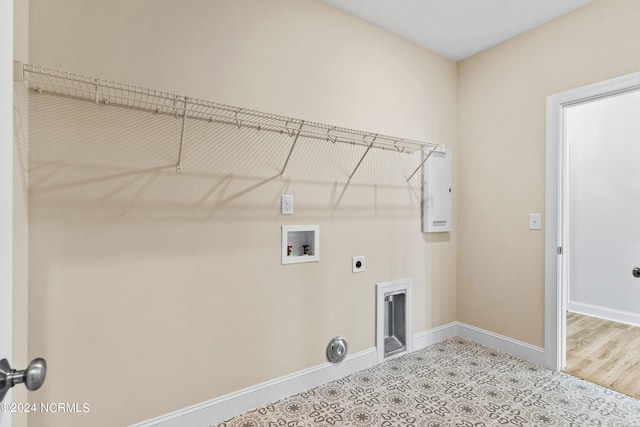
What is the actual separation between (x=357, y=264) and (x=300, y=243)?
0.48 meters

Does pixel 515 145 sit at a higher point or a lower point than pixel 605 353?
higher

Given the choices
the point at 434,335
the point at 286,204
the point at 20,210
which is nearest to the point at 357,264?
the point at 286,204

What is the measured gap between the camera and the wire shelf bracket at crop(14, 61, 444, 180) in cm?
131

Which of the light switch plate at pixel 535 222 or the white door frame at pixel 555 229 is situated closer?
the white door frame at pixel 555 229

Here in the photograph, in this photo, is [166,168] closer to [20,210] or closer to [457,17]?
[20,210]

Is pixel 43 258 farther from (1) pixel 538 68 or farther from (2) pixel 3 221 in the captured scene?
(1) pixel 538 68

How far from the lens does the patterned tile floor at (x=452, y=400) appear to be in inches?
69.7

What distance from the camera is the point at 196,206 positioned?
5.60 feet

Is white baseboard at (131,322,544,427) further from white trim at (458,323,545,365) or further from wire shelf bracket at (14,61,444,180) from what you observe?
wire shelf bracket at (14,61,444,180)

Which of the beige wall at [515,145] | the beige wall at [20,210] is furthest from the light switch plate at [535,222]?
the beige wall at [20,210]

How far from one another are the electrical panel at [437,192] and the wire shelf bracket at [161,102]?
75 centimetres

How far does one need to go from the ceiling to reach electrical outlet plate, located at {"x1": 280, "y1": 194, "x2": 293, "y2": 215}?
1373 mm

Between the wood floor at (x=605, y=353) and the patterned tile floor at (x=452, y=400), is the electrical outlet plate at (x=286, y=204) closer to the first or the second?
the patterned tile floor at (x=452, y=400)

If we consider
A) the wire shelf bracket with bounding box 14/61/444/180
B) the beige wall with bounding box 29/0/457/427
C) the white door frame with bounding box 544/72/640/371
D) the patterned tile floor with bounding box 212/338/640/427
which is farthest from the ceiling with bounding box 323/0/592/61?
the patterned tile floor with bounding box 212/338/640/427
